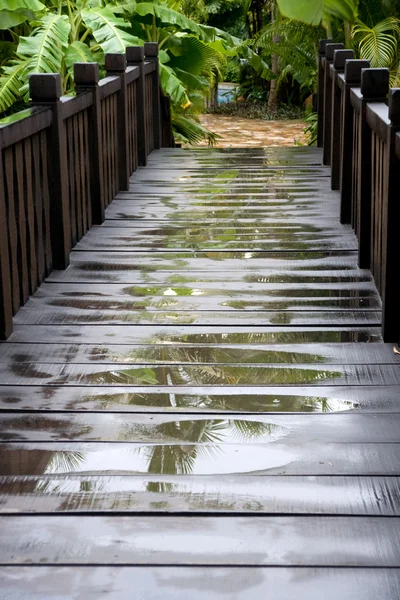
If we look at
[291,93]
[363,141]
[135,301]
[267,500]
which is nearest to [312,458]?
[267,500]

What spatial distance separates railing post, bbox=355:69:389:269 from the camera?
4.64 m

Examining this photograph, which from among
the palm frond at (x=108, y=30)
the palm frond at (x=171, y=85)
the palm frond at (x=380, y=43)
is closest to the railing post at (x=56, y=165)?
the palm frond at (x=108, y=30)

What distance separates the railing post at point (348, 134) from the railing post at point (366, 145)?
0.73 meters

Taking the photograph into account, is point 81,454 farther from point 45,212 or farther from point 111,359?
point 45,212

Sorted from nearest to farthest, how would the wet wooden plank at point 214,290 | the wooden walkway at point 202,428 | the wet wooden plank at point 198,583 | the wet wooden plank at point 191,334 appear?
the wet wooden plank at point 198,583, the wooden walkway at point 202,428, the wet wooden plank at point 191,334, the wet wooden plank at point 214,290

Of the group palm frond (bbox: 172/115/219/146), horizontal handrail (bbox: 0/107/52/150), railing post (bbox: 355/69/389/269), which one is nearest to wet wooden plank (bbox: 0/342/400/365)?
horizontal handrail (bbox: 0/107/52/150)

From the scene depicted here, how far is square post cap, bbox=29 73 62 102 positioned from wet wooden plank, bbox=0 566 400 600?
3.00 metres

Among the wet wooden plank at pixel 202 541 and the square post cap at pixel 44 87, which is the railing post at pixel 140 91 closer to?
the square post cap at pixel 44 87

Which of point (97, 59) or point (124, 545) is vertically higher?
point (97, 59)

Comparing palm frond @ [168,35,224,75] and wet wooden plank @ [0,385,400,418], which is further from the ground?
palm frond @ [168,35,224,75]

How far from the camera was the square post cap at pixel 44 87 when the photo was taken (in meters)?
4.76

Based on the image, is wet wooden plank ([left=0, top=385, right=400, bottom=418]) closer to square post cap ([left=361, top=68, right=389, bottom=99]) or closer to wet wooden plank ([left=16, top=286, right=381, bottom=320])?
wet wooden plank ([left=16, top=286, right=381, bottom=320])

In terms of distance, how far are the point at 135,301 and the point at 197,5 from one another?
59.1 ft

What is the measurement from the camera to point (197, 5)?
21.2 meters
